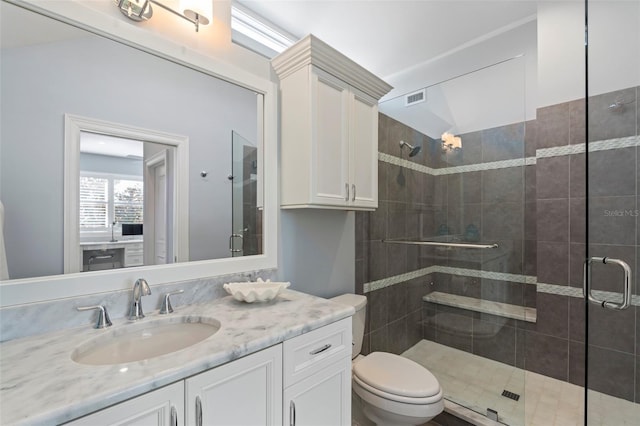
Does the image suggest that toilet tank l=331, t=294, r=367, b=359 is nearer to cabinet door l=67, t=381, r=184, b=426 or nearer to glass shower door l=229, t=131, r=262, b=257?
glass shower door l=229, t=131, r=262, b=257

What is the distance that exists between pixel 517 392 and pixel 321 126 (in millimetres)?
2201

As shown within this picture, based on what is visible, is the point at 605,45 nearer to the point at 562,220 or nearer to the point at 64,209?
the point at 562,220

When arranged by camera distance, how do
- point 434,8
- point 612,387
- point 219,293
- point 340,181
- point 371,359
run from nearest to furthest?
point 219,293 → point 612,387 → point 340,181 → point 371,359 → point 434,8

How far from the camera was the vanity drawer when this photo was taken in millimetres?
960

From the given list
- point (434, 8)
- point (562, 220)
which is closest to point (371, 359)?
point (562, 220)

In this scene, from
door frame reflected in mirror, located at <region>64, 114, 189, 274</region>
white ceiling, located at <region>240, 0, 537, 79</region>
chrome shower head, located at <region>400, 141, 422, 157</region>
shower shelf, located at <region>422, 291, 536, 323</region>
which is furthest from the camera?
chrome shower head, located at <region>400, 141, 422, 157</region>

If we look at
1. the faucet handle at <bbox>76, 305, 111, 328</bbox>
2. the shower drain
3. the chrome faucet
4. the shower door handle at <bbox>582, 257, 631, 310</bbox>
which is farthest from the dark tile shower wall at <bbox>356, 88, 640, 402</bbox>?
the faucet handle at <bbox>76, 305, 111, 328</bbox>

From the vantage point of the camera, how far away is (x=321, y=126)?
1.52m

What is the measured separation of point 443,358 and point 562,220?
1.42 meters

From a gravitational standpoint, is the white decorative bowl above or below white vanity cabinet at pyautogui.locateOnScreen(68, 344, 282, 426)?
above

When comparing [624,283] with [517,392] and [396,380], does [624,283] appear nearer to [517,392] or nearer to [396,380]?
[517,392]

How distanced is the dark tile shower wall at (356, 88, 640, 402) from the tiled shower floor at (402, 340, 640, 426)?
0.30ft

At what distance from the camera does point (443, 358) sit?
92.7 inches

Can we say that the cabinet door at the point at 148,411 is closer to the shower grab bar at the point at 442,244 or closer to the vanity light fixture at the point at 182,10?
the vanity light fixture at the point at 182,10
